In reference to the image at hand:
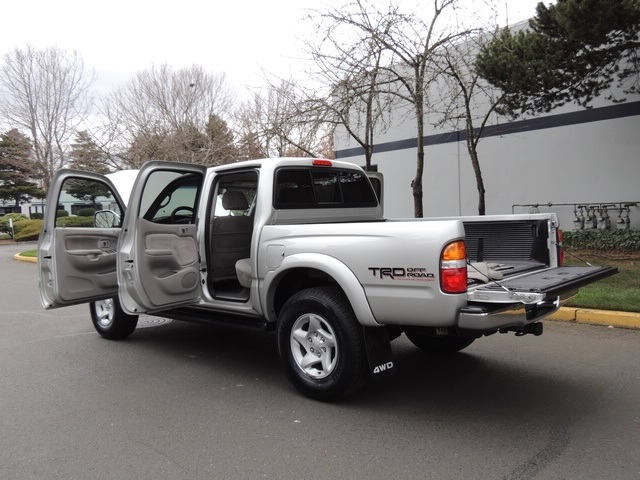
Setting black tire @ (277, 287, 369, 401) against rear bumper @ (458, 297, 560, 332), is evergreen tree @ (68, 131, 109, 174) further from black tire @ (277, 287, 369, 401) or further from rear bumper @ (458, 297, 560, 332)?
rear bumper @ (458, 297, 560, 332)

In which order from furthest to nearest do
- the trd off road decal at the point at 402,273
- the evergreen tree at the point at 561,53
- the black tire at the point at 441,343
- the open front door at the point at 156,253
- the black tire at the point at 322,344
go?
the evergreen tree at the point at 561,53
the black tire at the point at 441,343
the open front door at the point at 156,253
the black tire at the point at 322,344
the trd off road decal at the point at 402,273

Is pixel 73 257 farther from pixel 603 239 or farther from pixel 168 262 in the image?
pixel 603 239

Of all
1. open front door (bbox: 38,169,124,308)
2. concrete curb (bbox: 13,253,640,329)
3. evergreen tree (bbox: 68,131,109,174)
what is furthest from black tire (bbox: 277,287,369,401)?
evergreen tree (bbox: 68,131,109,174)

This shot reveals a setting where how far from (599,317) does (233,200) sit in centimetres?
474

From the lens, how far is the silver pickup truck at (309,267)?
3562mm

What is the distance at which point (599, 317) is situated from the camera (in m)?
6.54

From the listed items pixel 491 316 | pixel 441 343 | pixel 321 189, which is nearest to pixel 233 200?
pixel 321 189

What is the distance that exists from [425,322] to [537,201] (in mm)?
11285

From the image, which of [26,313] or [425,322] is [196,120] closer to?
[26,313]

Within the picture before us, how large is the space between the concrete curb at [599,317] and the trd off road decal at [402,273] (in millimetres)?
4166

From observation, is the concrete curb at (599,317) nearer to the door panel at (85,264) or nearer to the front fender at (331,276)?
the front fender at (331,276)

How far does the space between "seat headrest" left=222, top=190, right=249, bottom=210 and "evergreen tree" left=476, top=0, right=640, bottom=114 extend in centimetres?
609

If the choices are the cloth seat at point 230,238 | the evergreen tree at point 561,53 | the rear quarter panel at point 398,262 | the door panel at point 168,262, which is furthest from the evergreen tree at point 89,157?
the rear quarter panel at point 398,262

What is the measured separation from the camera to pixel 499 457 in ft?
10.6
